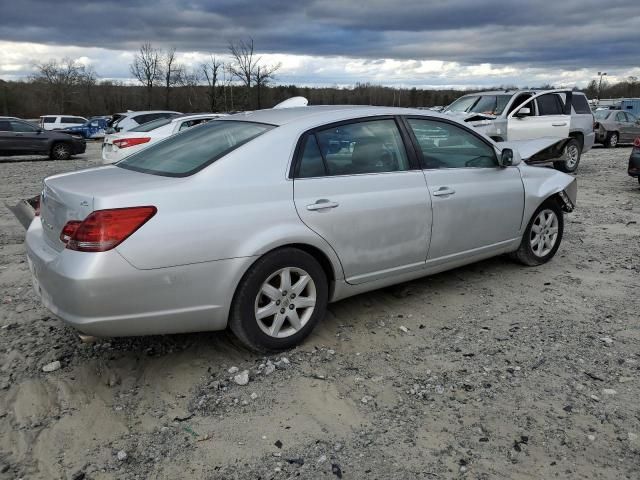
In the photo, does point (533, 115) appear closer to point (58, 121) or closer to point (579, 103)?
point (579, 103)

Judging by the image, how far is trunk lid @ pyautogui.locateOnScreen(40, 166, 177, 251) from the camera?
9.87ft

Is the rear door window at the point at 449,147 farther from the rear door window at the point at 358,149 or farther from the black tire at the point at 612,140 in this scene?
the black tire at the point at 612,140

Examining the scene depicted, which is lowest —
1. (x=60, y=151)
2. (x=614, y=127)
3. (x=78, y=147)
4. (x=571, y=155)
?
(x=60, y=151)

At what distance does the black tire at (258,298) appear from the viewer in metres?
3.33

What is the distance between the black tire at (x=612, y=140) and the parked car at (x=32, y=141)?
19.2 m

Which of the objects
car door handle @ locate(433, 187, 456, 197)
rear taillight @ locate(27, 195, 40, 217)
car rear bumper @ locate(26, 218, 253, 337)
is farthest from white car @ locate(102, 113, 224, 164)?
car rear bumper @ locate(26, 218, 253, 337)

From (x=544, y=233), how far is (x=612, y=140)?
18.4 meters

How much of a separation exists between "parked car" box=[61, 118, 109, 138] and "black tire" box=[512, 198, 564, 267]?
30.9 meters

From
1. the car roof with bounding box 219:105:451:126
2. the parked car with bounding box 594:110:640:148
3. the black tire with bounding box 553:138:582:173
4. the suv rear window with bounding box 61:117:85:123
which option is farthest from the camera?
the suv rear window with bounding box 61:117:85:123

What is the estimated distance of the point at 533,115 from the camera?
1235cm

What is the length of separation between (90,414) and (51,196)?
52.4 inches

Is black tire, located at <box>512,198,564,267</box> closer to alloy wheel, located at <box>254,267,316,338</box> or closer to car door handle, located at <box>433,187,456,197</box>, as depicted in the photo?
car door handle, located at <box>433,187,456,197</box>

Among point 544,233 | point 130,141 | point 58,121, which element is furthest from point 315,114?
point 58,121

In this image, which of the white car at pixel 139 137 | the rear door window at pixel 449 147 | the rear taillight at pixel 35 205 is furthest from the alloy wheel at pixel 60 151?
the rear door window at pixel 449 147
